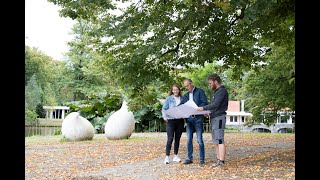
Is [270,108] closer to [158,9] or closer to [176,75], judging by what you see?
[176,75]

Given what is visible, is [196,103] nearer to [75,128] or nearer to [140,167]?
[140,167]

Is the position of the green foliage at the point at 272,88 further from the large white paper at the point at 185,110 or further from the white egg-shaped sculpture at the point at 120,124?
the large white paper at the point at 185,110

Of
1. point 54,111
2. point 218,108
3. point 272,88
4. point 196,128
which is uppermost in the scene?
point 272,88

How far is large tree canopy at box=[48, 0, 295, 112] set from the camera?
7812 mm

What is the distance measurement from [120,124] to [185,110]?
303 inches

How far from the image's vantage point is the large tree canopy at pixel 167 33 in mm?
7812

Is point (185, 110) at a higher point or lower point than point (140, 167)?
higher

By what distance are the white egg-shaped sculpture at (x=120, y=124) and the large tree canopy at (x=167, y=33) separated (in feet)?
13.1

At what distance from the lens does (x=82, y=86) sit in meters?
38.9

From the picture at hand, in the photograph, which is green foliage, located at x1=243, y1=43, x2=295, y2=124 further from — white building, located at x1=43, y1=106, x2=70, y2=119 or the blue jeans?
white building, located at x1=43, y1=106, x2=70, y2=119

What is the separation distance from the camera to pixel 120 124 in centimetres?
1426

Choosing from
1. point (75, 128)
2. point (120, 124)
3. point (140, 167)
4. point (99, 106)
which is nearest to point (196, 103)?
point (140, 167)
